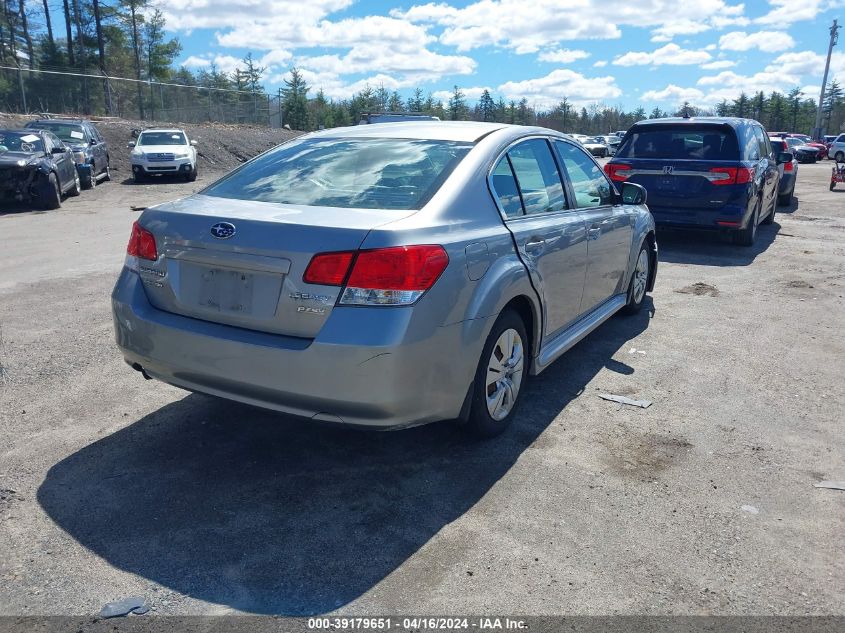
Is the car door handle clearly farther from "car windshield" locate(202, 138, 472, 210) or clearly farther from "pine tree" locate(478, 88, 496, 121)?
"pine tree" locate(478, 88, 496, 121)

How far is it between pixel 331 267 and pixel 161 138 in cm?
2096

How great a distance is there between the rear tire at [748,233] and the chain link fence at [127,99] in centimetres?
3026

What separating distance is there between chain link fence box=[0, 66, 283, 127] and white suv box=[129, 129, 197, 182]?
1275 cm

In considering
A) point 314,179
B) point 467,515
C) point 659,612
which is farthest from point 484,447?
point 314,179

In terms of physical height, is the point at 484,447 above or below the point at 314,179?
below

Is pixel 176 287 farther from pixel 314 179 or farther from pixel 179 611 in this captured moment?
pixel 179 611

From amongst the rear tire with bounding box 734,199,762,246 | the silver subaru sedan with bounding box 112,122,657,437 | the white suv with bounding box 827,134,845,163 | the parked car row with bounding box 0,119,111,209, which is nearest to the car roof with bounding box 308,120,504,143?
the silver subaru sedan with bounding box 112,122,657,437

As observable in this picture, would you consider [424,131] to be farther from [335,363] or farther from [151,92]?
[151,92]

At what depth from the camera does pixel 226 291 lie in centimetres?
330

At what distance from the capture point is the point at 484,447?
12.9 feet

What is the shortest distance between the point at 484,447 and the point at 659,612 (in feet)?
4.77

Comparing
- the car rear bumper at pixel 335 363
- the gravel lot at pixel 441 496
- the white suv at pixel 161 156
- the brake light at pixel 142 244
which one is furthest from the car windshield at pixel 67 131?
the car rear bumper at pixel 335 363

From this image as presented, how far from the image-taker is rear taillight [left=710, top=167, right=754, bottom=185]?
9.45 meters

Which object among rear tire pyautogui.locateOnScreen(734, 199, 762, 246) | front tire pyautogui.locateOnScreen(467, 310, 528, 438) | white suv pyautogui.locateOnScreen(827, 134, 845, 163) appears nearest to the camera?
front tire pyautogui.locateOnScreen(467, 310, 528, 438)
